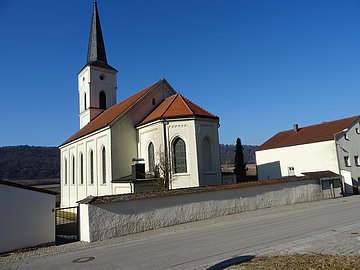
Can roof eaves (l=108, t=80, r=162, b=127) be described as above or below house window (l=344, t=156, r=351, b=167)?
above

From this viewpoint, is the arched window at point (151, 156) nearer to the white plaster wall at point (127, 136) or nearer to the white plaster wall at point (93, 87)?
the white plaster wall at point (127, 136)

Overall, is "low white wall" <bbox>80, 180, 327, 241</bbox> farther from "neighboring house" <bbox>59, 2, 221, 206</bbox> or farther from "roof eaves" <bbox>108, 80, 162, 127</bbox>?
"roof eaves" <bbox>108, 80, 162, 127</bbox>

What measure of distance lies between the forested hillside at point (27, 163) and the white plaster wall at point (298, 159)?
69.9 meters

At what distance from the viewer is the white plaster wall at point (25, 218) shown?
1188 centimetres

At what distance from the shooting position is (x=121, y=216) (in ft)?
44.4

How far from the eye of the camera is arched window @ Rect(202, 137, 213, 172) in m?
21.9

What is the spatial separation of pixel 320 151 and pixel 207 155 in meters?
15.6

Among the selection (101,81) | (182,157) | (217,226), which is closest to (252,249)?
(217,226)

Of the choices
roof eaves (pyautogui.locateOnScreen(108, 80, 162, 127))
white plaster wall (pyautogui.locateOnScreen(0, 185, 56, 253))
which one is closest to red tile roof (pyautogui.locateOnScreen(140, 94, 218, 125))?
roof eaves (pyautogui.locateOnScreen(108, 80, 162, 127))

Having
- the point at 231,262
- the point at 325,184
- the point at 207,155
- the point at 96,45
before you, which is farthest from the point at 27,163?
the point at 231,262

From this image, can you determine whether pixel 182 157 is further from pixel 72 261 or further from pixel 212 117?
pixel 72 261

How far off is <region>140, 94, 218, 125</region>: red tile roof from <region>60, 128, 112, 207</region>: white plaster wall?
3948 millimetres

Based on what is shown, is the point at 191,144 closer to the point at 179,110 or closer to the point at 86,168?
the point at 179,110

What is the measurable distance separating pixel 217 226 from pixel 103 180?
527 inches
